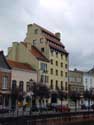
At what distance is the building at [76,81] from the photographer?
107 metres

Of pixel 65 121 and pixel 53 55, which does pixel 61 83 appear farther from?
pixel 65 121

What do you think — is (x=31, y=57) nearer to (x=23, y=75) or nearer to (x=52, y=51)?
(x=52, y=51)

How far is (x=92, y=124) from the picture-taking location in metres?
73.8

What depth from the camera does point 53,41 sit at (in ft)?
326

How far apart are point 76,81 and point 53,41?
16.1m

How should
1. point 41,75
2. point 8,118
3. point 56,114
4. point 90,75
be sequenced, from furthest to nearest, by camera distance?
1. point 90,75
2. point 41,75
3. point 56,114
4. point 8,118

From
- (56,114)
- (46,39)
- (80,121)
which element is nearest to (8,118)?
(56,114)

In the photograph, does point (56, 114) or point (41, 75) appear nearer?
point (56, 114)

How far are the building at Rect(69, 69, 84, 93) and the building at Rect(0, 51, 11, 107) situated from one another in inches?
1225

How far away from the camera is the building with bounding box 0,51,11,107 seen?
7512 centimetres

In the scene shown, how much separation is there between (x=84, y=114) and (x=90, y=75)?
46.0 meters

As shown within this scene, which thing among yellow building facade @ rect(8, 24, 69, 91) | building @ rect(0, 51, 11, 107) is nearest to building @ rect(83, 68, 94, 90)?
yellow building facade @ rect(8, 24, 69, 91)

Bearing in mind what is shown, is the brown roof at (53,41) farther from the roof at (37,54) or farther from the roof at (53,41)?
the roof at (37,54)

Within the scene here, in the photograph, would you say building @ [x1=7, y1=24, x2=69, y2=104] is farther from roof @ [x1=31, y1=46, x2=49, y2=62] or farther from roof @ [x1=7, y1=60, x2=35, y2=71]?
roof @ [x1=7, y1=60, x2=35, y2=71]
